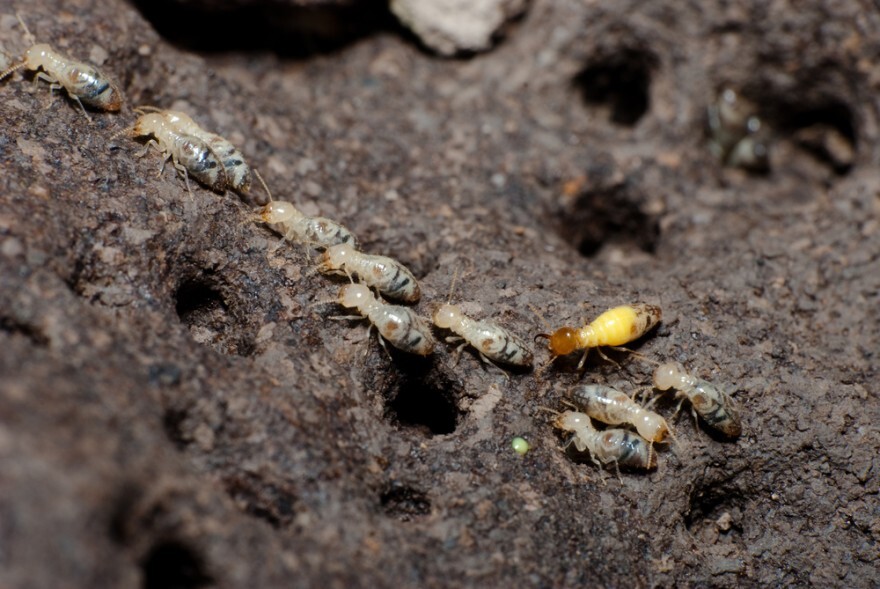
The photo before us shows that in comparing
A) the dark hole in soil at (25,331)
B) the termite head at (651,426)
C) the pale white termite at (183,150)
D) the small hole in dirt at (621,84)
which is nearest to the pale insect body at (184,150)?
the pale white termite at (183,150)

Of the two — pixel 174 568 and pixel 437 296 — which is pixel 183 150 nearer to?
pixel 437 296

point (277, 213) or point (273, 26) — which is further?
point (273, 26)

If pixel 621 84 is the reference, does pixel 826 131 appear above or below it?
above

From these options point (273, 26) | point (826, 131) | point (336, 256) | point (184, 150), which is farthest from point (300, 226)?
point (826, 131)

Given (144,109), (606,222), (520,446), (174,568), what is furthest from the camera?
(606,222)

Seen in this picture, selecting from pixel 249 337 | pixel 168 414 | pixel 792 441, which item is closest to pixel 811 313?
pixel 792 441

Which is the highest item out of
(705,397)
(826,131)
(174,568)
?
(826,131)

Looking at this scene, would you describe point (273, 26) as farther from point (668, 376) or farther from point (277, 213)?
point (668, 376)

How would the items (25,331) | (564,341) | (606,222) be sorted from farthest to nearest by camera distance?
(606,222) → (564,341) → (25,331)

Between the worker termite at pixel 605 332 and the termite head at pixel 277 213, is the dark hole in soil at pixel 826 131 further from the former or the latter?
the termite head at pixel 277 213
